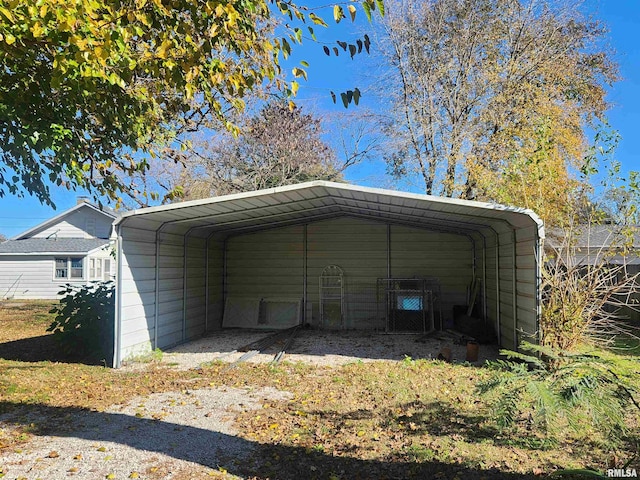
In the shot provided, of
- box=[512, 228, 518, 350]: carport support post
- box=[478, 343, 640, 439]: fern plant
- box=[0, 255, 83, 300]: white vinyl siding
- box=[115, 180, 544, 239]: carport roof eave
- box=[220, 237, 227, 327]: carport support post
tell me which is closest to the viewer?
box=[478, 343, 640, 439]: fern plant

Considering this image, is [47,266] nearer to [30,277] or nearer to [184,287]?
[30,277]

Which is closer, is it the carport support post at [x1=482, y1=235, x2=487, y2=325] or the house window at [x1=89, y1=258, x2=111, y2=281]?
the carport support post at [x1=482, y1=235, x2=487, y2=325]

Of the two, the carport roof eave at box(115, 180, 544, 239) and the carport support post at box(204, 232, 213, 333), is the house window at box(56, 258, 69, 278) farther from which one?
the carport roof eave at box(115, 180, 544, 239)

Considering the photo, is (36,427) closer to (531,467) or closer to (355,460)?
(355,460)

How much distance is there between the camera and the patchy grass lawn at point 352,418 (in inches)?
142

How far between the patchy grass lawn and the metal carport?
1337 mm

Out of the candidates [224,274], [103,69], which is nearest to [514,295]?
[103,69]

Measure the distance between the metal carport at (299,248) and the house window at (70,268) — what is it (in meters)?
11.5

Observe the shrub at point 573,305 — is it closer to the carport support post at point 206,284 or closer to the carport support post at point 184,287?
the carport support post at point 184,287

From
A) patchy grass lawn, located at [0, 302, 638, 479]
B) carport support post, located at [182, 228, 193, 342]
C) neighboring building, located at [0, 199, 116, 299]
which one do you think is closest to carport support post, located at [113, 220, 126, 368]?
patchy grass lawn, located at [0, 302, 638, 479]

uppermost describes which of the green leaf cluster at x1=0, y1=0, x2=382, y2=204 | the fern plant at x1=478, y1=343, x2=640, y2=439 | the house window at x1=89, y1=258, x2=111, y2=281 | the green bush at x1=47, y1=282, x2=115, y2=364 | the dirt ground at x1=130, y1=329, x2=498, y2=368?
the green leaf cluster at x1=0, y1=0, x2=382, y2=204

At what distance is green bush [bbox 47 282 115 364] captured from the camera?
25.6 ft

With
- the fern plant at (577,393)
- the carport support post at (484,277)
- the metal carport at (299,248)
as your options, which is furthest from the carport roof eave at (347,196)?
the fern plant at (577,393)

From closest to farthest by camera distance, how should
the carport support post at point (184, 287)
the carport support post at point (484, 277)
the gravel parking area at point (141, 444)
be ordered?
1. the gravel parking area at point (141, 444)
2. the carport support post at point (184, 287)
3. the carport support post at point (484, 277)
